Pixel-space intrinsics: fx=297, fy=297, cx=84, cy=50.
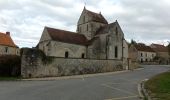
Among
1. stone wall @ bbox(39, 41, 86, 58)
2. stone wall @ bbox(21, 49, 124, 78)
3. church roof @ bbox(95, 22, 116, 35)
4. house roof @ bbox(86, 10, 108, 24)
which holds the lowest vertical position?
stone wall @ bbox(21, 49, 124, 78)

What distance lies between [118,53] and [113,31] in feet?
16.0

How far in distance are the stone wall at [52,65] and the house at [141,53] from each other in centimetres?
6098

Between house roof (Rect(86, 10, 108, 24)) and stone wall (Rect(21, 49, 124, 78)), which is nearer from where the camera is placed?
stone wall (Rect(21, 49, 124, 78))

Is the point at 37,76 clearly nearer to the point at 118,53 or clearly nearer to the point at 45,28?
the point at 45,28

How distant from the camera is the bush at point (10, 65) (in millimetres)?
35781

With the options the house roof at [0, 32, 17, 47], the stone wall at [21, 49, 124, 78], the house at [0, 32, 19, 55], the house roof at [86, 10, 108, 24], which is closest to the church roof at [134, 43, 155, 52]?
the house roof at [86, 10, 108, 24]

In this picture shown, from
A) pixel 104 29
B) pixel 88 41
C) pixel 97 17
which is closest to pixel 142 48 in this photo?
pixel 97 17

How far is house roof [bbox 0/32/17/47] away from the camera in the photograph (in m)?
70.0

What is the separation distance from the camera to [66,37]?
55062 millimetres

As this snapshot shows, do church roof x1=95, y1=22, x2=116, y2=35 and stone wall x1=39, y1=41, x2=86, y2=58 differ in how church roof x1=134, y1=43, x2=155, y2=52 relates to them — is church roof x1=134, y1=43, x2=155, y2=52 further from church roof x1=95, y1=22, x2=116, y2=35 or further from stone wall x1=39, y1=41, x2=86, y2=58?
stone wall x1=39, y1=41, x2=86, y2=58

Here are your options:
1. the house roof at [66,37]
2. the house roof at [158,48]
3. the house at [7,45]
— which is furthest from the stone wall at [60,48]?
the house roof at [158,48]

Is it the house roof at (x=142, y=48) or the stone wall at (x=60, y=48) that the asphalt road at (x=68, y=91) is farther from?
the house roof at (x=142, y=48)

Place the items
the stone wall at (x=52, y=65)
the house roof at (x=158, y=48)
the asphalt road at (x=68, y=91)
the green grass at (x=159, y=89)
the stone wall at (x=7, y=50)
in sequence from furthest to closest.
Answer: the house roof at (x=158, y=48) → the stone wall at (x=7, y=50) → the stone wall at (x=52, y=65) → the asphalt road at (x=68, y=91) → the green grass at (x=159, y=89)

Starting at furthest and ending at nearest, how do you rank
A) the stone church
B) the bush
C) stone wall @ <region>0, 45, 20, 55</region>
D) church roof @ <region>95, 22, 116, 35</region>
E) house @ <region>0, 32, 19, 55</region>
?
house @ <region>0, 32, 19, 55</region>, stone wall @ <region>0, 45, 20, 55</region>, church roof @ <region>95, 22, 116, 35</region>, the stone church, the bush
